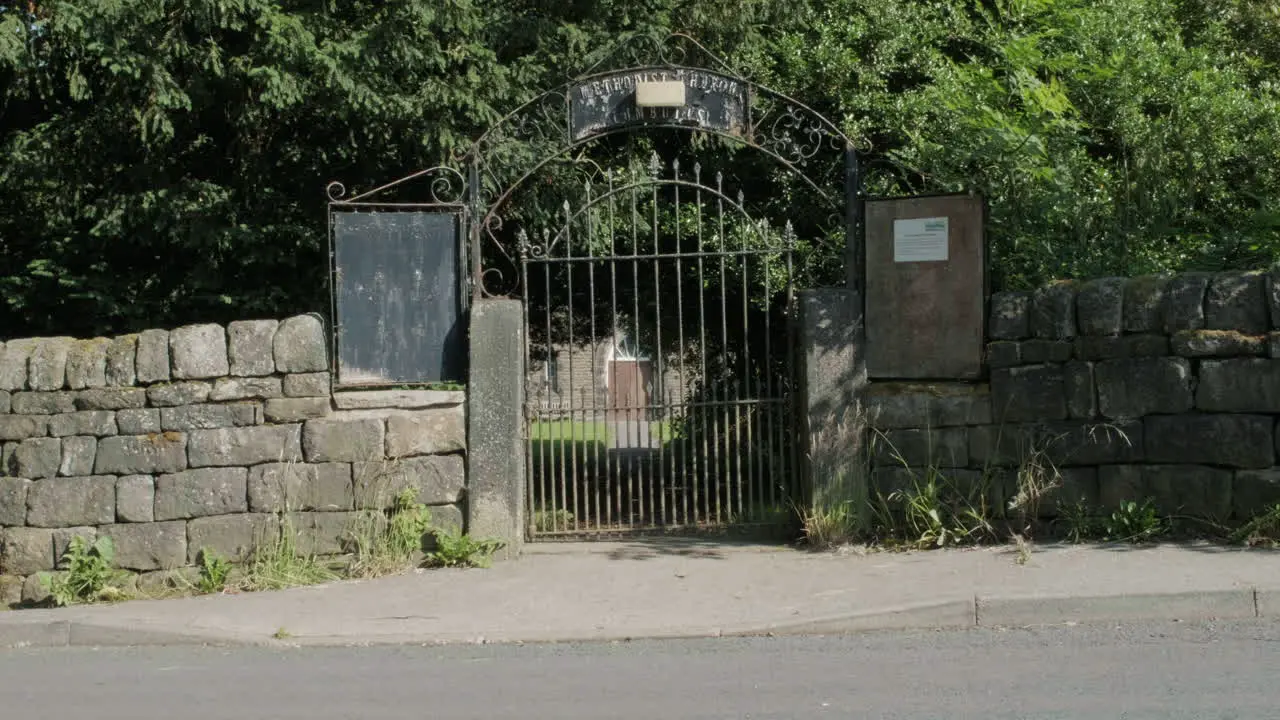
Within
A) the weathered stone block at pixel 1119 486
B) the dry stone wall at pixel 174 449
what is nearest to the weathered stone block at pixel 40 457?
the dry stone wall at pixel 174 449

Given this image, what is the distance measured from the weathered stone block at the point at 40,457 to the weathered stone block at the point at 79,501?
94 mm

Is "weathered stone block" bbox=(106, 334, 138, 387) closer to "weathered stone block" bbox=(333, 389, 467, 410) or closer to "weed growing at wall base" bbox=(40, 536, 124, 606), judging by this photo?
"weed growing at wall base" bbox=(40, 536, 124, 606)

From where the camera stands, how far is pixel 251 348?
7.90 meters

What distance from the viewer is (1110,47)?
9.73 metres

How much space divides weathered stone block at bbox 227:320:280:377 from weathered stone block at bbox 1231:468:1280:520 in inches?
244

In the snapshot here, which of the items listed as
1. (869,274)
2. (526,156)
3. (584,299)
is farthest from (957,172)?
(584,299)

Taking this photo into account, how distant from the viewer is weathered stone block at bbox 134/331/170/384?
7.86 metres

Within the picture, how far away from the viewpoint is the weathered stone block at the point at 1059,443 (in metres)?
7.81

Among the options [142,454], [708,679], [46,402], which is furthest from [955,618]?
[46,402]

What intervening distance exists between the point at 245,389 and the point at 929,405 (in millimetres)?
4544

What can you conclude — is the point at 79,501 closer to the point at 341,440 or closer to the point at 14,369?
the point at 14,369

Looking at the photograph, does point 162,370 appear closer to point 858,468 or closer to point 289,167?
point 289,167

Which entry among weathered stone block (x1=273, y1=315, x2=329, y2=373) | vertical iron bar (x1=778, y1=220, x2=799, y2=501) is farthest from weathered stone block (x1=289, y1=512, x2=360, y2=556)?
vertical iron bar (x1=778, y1=220, x2=799, y2=501)

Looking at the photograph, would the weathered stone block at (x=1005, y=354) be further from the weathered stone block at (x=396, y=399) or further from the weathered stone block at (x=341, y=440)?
the weathered stone block at (x=341, y=440)
